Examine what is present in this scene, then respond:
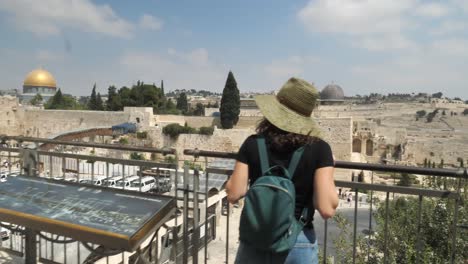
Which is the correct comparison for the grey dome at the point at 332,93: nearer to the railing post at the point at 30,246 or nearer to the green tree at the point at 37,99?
the green tree at the point at 37,99

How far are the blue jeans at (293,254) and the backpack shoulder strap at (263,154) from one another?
0.37m

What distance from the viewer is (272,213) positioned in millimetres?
1707

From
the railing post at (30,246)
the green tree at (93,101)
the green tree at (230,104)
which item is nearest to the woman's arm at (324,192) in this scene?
the railing post at (30,246)

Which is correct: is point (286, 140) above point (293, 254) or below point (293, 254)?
above

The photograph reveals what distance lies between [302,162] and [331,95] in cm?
4509

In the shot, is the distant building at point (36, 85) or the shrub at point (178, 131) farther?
the distant building at point (36, 85)

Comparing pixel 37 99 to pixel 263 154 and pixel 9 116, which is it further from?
pixel 263 154

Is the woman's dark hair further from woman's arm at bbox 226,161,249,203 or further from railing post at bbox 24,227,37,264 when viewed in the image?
railing post at bbox 24,227,37,264

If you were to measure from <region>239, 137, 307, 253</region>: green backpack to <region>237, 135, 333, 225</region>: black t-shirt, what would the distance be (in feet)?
0.11

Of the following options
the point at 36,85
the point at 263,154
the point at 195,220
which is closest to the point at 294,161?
the point at 263,154

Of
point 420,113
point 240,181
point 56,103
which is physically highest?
point 56,103

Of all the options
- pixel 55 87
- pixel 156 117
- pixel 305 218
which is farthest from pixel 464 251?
pixel 55 87

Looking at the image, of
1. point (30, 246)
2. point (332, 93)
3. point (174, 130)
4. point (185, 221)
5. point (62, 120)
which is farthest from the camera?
point (332, 93)

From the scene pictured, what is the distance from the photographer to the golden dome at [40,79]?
55500 mm
